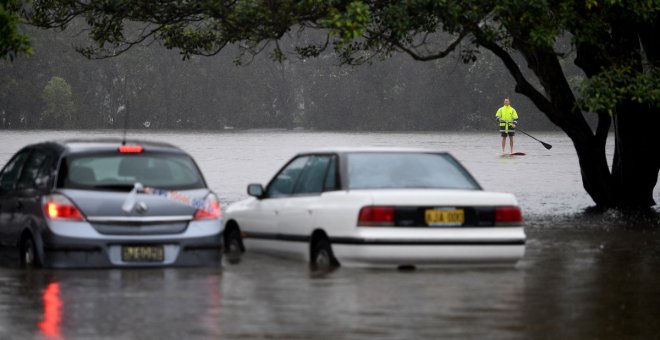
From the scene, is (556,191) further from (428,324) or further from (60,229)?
(428,324)

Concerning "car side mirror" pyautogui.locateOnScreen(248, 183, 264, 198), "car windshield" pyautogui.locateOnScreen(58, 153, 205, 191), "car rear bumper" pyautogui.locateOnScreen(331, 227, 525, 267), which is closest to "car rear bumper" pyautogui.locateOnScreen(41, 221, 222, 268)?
"car windshield" pyautogui.locateOnScreen(58, 153, 205, 191)

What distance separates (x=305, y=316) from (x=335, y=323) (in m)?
0.41

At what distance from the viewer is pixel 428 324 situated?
10.2m

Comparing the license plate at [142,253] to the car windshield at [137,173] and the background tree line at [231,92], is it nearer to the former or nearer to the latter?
the car windshield at [137,173]

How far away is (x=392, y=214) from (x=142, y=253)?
2.19 metres

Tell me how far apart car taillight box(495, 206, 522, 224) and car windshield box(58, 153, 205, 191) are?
104 inches

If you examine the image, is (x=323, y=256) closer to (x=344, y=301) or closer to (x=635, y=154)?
(x=344, y=301)

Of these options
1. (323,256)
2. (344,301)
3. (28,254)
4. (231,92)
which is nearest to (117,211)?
(28,254)

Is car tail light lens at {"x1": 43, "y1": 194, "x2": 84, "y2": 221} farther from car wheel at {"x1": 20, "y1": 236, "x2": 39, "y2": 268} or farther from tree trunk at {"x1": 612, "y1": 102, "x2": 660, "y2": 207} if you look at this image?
tree trunk at {"x1": 612, "y1": 102, "x2": 660, "y2": 207}

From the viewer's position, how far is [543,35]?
19.7 meters

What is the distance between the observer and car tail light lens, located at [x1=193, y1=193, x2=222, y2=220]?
13453 mm

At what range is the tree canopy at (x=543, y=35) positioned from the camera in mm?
19719

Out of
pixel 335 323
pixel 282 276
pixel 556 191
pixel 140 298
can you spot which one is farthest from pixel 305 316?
pixel 556 191

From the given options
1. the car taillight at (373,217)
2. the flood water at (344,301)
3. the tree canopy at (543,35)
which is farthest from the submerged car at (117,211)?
the tree canopy at (543,35)
